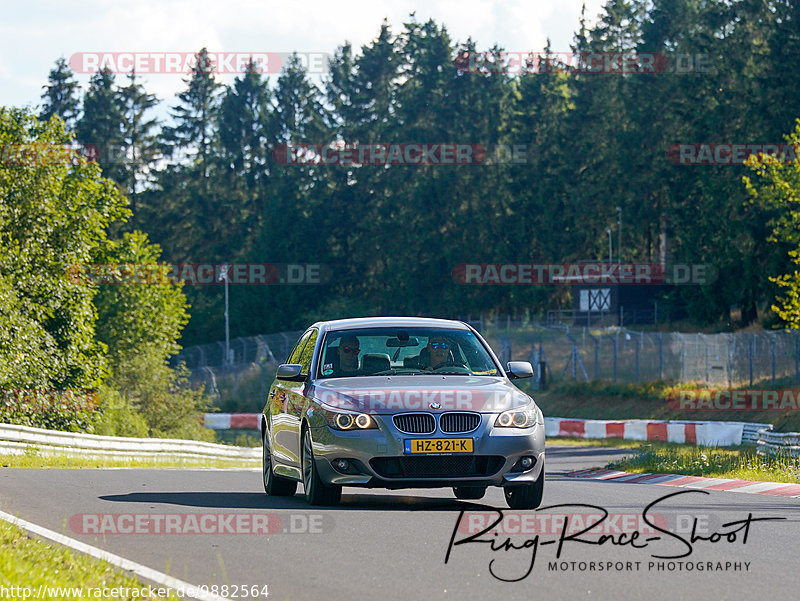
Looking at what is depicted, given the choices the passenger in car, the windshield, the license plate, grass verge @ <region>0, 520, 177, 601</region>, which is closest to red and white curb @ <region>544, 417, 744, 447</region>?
the windshield

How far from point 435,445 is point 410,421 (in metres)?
0.29

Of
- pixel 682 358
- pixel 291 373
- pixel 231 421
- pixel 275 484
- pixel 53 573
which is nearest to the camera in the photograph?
pixel 53 573

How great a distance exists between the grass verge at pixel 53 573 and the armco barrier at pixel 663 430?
85.1ft

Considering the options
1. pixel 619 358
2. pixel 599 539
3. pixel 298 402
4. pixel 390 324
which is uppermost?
pixel 390 324

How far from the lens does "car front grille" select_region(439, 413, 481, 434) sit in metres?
10.6

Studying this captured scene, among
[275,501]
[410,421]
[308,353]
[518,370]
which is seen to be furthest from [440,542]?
[308,353]

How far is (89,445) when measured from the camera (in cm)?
2239

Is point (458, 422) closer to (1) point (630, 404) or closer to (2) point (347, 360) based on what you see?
(2) point (347, 360)

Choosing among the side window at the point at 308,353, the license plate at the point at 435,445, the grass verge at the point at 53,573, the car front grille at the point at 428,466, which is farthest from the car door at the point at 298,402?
the grass verge at the point at 53,573

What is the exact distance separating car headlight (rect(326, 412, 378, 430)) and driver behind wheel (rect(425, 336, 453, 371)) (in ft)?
4.21

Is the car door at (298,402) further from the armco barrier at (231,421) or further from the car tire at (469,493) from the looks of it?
the armco barrier at (231,421)

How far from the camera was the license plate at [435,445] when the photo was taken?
34.7ft

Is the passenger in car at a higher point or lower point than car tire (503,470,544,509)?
higher

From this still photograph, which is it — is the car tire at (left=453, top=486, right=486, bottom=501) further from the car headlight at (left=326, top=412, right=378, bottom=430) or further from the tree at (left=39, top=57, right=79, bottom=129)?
the tree at (left=39, top=57, right=79, bottom=129)
